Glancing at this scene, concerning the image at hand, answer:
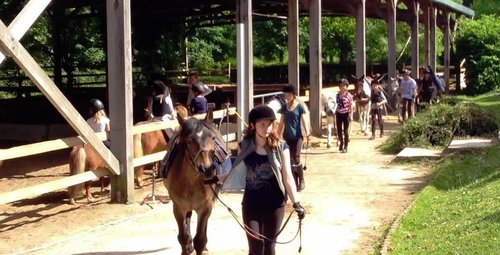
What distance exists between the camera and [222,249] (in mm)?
8492

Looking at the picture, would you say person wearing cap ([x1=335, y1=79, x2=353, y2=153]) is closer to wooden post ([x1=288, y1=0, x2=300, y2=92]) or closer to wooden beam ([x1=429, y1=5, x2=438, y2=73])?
wooden post ([x1=288, y1=0, x2=300, y2=92])

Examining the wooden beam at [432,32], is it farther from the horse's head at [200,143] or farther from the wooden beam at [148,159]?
the horse's head at [200,143]

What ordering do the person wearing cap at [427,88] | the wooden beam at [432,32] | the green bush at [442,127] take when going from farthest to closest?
the wooden beam at [432,32] < the person wearing cap at [427,88] < the green bush at [442,127]

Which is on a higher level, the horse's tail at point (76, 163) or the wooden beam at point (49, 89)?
the wooden beam at point (49, 89)

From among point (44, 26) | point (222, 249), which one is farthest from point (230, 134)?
point (44, 26)

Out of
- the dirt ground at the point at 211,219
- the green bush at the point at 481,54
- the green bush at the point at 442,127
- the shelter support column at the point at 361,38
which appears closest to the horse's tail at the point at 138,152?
the dirt ground at the point at 211,219

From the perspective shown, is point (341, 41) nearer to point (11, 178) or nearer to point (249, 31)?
point (249, 31)

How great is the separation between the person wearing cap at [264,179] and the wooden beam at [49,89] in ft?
12.1

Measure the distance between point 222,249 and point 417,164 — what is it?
7.26 m

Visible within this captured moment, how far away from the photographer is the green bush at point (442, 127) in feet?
55.0

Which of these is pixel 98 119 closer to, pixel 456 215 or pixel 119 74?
pixel 119 74

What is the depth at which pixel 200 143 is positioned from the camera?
6934 millimetres

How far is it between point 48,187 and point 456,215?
4885 millimetres

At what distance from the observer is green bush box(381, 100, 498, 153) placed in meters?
16.8
